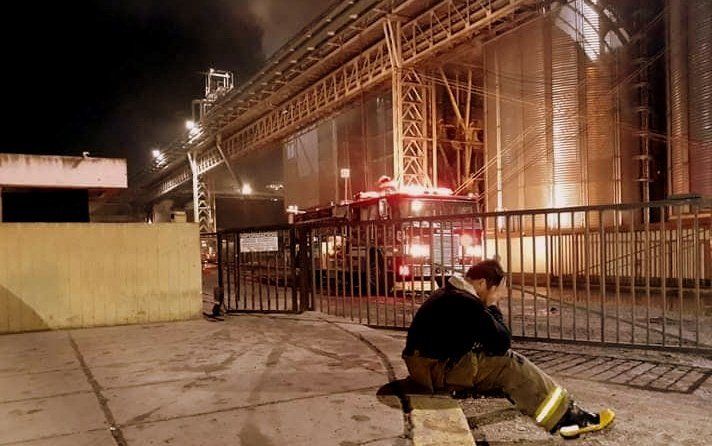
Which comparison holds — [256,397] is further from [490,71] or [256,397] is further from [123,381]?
[490,71]

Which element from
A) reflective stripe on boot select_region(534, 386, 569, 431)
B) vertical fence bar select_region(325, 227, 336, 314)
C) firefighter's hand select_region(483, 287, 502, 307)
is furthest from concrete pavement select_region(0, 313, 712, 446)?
vertical fence bar select_region(325, 227, 336, 314)

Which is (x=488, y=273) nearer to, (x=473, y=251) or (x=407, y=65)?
(x=473, y=251)

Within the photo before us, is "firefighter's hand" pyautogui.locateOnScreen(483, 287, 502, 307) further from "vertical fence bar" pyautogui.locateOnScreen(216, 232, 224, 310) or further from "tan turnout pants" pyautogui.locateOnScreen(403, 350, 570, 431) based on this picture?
"vertical fence bar" pyautogui.locateOnScreen(216, 232, 224, 310)

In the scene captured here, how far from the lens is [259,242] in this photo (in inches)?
324

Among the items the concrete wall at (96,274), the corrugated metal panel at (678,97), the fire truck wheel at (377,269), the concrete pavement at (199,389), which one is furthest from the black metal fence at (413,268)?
the corrugated metal panel at (678,97)

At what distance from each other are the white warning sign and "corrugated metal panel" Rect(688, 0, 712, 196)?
33.2 ft

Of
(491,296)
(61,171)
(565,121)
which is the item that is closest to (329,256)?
(491,296)

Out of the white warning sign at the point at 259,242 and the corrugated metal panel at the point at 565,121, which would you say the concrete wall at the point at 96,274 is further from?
the corrugated metal panel at the point at 565,121

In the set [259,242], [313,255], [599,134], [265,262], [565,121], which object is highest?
[565,121]

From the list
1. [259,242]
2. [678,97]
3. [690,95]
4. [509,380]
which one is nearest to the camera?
[509,380]

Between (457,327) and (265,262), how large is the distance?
17.9 ft

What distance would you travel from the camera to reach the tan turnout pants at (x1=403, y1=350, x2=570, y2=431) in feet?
10.6

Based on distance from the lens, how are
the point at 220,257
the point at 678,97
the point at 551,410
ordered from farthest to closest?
the point at 678,97
the point at 220,257
the point at 551,410

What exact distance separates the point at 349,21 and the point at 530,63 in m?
6.91
